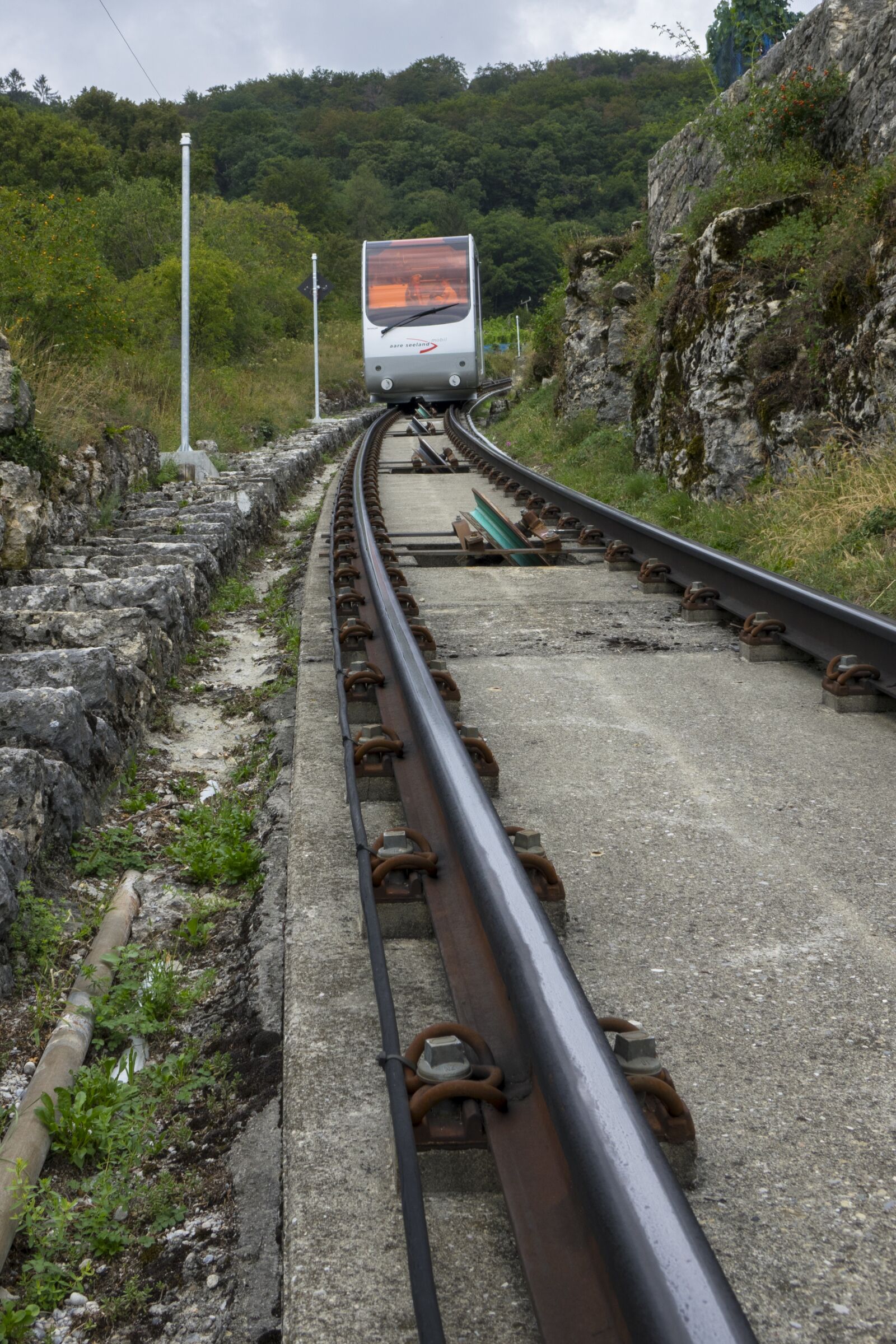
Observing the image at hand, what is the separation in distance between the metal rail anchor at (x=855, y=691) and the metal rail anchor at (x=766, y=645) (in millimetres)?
628

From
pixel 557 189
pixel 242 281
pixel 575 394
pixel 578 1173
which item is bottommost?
pixel 578 1173

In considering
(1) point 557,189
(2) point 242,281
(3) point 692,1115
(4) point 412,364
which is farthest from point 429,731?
(1) point 557,189

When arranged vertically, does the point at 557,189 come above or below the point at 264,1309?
above

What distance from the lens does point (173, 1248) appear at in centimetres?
195

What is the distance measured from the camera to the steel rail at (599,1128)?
1.22m

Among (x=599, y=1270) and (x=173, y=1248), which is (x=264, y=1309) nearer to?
(x=173, y=1248)

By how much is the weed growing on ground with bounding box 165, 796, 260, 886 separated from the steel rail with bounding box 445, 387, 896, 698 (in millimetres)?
2331

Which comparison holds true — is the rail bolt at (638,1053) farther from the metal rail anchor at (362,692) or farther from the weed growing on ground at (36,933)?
the metal rail anchor at (362,692)

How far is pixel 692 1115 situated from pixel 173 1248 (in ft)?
3.02

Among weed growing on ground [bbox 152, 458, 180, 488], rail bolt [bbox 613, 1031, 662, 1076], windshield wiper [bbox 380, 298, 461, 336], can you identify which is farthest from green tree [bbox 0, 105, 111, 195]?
rail bolt [bbox 613, 1031, 662, 1076]

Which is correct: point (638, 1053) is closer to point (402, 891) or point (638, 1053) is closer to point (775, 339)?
point (402, 891)

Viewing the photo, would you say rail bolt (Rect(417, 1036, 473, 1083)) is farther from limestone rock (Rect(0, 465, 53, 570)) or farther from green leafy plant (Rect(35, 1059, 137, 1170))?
limestone rock (Rect(0, 465, 53, 570))

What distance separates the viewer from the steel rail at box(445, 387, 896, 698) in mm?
4309

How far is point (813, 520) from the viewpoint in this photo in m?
6.95
